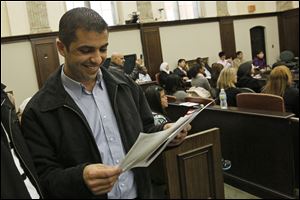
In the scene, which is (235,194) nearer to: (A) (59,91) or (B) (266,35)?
(A) (59,91)

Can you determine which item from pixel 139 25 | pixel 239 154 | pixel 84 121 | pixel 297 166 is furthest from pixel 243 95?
pixel 139 25

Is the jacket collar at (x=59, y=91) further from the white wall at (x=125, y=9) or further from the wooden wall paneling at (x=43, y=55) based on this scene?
the white wall at (x=125, y=9)

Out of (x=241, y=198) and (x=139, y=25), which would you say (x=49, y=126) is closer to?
(x=241, y=198)

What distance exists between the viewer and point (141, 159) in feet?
3.30

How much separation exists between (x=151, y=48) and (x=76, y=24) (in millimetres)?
8685

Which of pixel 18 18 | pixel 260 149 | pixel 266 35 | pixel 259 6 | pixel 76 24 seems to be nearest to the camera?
pixel 76 24

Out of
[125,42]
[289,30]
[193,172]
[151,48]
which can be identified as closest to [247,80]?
[193,172]

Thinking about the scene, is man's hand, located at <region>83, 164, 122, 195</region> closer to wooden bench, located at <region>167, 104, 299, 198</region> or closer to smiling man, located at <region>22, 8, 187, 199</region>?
smiling man, located at <region>22, 8, 187, 199</region>

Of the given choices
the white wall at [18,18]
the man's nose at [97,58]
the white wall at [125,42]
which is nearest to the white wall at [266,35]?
the white wall at [125,42]

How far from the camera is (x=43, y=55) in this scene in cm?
834

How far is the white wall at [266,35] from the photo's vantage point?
38.0ft

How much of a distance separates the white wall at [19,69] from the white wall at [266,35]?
659cm

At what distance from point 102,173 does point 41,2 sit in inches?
336

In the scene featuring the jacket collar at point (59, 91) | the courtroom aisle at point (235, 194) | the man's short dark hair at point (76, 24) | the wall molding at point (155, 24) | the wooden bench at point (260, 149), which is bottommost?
the courtroom aisle at point (235, 194)
